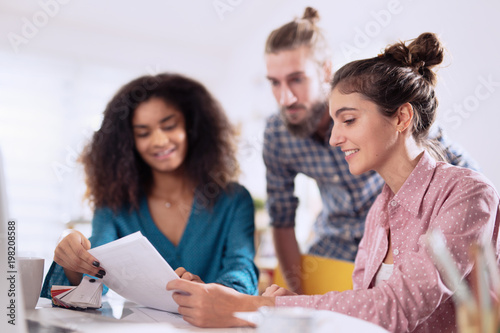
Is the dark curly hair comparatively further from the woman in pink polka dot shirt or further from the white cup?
the woman in pink polka dot shirt

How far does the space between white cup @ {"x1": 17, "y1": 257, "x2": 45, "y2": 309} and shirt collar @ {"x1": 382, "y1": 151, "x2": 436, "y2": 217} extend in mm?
847

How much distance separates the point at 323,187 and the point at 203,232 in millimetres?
632

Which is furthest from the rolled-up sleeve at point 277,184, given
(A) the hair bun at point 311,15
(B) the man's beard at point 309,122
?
(A) the hair bun at point 311,15

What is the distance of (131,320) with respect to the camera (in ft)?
3.27

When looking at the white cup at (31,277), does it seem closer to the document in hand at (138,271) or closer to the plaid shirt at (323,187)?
the document in hand at (138,271)

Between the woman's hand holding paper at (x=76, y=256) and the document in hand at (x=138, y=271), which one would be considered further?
the woman's hand holding paper at (x=76, y=256)

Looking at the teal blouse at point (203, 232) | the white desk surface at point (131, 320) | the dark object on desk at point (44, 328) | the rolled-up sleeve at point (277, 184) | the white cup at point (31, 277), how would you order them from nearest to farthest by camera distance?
1. the white desk surface at point (131, 320)
2. the dark object on desk at point (44, 328)
3. the white cup at point (31, 277)
4. the teal blouse at point (203, 232)
5. the rolled-up sleeve at point (277, 184)

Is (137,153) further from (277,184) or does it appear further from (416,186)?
(416,186)

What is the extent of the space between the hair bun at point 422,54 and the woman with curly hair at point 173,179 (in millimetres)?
741

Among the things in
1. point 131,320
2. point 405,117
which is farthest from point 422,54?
point 131,320

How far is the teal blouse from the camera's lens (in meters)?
1.57

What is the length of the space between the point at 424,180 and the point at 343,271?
1.88 ft

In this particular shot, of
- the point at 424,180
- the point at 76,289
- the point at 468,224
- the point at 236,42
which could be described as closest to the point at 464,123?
the point at 424,180

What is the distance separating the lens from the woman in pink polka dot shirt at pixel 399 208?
35.2 inches
